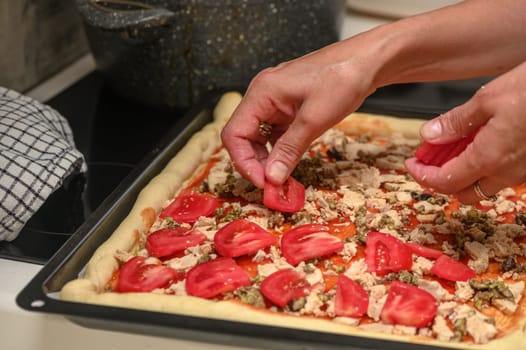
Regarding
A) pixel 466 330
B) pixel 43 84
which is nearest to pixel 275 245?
pixel 466 330

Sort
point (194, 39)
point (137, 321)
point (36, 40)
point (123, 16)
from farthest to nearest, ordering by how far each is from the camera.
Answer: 1. point (36, 40)
2. point (194, 39)
3. point (123, 16)
4. point (137, 321)

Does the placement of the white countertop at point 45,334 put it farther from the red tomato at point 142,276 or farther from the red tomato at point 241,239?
the red tomato at point 241,239

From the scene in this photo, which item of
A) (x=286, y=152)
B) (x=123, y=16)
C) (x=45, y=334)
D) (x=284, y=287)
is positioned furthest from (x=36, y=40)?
(x=284, y=287)

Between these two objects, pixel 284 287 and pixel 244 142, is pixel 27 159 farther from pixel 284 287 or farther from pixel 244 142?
pixel 284 287

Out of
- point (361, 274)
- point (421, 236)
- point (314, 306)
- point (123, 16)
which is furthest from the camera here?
point (123, 16)

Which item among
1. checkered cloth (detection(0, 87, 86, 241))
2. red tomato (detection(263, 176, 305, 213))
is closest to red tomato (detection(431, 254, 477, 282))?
red tomato (detection(263, 176, 305, 213))

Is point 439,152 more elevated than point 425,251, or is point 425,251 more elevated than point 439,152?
point 439,152

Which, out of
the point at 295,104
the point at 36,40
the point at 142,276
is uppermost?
the point at 295,104

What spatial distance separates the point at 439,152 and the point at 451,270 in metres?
0.23

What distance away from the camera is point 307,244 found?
58.7 inches

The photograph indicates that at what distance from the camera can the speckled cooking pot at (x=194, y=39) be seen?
6.51 feet

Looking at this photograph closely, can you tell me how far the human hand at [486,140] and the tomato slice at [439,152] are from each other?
26 mm

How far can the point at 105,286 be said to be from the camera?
1.41 metres

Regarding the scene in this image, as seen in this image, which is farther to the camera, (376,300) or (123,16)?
(123,16)
